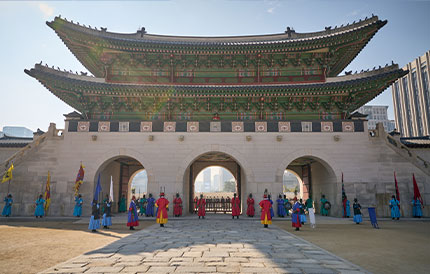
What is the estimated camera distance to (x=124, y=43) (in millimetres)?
15773

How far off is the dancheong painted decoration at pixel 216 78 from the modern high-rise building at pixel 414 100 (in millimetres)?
37322

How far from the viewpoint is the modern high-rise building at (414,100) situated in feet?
143

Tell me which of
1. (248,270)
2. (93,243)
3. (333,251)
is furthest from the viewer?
(93,243)

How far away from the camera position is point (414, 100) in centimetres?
4603

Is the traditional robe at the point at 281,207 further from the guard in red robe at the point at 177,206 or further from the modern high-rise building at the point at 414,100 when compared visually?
the modern high-rise building at the point at 414,100

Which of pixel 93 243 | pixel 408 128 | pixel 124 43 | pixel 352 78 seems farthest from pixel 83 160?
pixel 408 128

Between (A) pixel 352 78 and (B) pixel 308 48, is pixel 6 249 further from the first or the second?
(A) pixel 352 78

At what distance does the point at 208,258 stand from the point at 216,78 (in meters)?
13.6

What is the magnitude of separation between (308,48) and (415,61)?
43300mm

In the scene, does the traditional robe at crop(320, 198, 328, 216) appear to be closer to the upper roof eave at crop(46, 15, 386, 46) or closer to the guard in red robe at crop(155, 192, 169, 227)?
the upper roof eave at crop(46, 15, 386, 46)

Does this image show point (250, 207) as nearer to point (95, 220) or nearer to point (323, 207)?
point (323, 207)


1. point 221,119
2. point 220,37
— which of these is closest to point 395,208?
point 221,119

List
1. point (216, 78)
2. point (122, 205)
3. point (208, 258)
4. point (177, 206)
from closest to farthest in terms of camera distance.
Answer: point (208, 258) < point (177, 206) < point (216, 78) < point (122, 205)

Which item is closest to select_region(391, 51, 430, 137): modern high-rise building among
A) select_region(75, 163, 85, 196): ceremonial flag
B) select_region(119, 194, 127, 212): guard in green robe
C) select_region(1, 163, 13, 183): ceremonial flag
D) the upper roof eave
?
the upper roof eave
